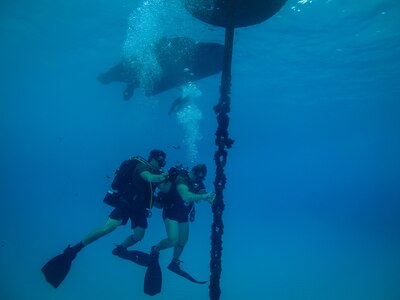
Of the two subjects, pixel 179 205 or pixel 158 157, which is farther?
pixel 179 205

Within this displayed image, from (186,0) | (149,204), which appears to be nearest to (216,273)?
(149,204)

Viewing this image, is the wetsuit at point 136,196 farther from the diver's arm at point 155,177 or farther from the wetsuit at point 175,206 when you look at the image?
the wetsuit at point 175,206

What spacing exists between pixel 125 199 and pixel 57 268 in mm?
1962

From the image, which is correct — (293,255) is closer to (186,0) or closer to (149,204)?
(149,204)

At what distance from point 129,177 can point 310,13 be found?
46.7 feet

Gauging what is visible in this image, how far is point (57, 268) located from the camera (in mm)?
7293

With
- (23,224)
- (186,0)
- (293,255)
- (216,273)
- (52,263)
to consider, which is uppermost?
(186,0)

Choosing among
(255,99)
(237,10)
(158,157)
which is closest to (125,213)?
(158,157)

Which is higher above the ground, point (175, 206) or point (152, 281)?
point (175, 206)

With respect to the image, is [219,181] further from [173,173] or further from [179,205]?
[179,205]

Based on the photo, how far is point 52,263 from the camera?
7.29m

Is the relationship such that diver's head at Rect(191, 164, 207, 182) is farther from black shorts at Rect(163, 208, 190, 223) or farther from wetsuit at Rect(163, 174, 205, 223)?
black shorts at Rect(163, 208, 190, 223)

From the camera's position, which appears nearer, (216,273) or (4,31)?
(216,273)

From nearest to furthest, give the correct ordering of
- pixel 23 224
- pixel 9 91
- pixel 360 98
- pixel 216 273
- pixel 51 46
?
pixel 216 273 → pixel 51 46 → pixel 23 224 → pixel 360 98 → pixel 9 91
